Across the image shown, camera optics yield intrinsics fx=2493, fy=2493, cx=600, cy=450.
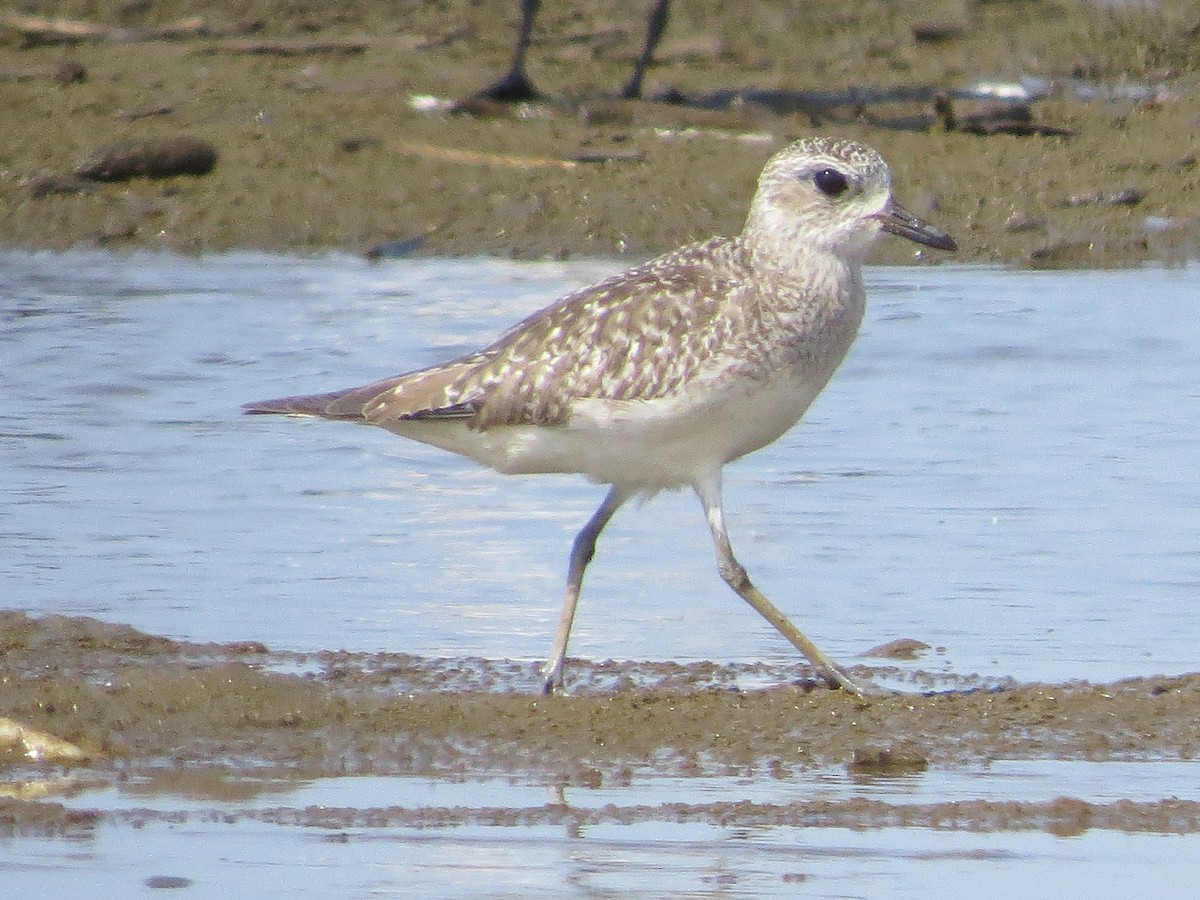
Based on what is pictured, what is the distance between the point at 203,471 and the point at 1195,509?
3575mm

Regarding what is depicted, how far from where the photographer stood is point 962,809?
5.61 meters

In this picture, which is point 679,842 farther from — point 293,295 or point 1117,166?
point 1117,166

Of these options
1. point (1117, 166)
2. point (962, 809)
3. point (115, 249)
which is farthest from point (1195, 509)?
point (115, 249)

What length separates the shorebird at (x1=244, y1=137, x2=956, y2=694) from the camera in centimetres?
680

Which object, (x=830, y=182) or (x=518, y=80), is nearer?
(x=830, y=182)

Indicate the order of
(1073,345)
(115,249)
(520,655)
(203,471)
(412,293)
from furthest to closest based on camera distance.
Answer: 1. (115,249)
2. (412,293)
3. (1073,345)
4. (203,471)
5. (520,655)

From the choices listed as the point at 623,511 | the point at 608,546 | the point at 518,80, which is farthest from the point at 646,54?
the point at 608,546

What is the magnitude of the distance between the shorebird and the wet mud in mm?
297

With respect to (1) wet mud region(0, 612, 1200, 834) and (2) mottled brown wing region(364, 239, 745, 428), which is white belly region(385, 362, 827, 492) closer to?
(2) mottled brown wing region(364, 239, 745, 428)

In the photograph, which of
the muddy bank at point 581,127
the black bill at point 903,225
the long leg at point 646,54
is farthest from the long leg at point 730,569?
the long leg at point 646,54

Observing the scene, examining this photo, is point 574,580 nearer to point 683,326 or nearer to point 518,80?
point 683,326

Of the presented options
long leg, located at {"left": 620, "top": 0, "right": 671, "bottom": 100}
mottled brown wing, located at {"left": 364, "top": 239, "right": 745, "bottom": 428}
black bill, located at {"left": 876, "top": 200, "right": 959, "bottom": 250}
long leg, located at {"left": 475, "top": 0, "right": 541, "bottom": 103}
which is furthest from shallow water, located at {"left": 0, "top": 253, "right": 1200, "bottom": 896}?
long leg, located at {"left": 620, "top": 0, "right": 671, "bottom": 100}

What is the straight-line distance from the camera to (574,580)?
7164 millimetres

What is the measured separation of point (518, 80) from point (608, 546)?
735 cm
